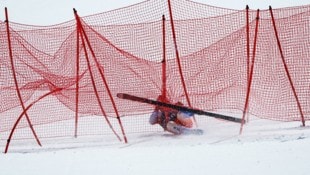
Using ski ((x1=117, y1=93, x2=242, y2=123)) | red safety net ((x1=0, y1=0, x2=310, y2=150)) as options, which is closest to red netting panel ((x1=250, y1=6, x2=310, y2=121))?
red safety net ((x1=0, y1=0, x2=310, y2=150))

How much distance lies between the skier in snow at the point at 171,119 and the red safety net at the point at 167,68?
175 mm

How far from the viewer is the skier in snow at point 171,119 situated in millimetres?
8695

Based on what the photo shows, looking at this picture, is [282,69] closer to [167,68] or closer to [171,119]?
[167,68]

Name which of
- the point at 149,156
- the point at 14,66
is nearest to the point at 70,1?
the point at 14,66

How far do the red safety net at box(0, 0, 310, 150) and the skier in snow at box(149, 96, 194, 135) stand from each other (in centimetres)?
17

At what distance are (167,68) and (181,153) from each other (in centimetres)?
219

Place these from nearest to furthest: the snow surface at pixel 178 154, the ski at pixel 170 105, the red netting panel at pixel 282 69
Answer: the snow surface at pixel 178 154, the ski at pixel 170 105, the red netting panel at pixel 282 69

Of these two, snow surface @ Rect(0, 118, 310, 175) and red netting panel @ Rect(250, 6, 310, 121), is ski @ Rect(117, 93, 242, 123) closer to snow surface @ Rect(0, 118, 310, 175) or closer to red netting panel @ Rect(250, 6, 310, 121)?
snow surface @ Rect(0, 118, 310, 175)

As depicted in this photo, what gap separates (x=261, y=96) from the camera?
28.3 feet

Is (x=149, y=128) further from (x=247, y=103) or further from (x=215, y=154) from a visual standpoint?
(x=215, y=154)

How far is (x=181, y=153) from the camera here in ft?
22.9

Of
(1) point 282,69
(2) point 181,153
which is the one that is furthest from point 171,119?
(1) point 282,69

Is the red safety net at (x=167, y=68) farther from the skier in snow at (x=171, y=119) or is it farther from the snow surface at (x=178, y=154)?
the snow surface at (x=178, y=154)

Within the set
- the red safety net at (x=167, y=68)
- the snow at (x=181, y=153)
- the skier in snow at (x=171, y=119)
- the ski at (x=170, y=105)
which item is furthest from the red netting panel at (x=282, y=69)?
the skier in snow at (x=171, y=119)
